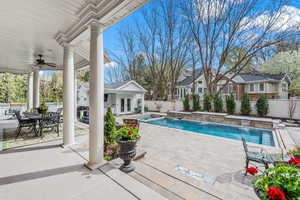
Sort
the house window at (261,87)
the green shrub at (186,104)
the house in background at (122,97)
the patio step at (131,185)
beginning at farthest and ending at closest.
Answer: the house window at (261,87), the green shrub at (186,104), the house in background at (122,97), the patio step at (131,185)

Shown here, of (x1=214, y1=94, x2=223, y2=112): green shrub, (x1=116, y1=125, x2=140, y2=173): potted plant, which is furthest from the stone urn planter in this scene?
(x1=214, y1=94, x2=223, y2=112): green shrub

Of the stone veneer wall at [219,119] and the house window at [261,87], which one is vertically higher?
the house window at [261,87]

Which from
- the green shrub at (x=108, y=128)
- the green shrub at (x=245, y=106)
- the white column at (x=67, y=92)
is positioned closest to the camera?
the green shrub at (x=108, y=128)

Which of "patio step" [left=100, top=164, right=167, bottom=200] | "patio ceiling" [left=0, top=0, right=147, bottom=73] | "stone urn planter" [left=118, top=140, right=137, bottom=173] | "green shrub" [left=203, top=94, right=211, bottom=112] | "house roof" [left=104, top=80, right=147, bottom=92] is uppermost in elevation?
"patio ceiling" [left=0, top=0, right=147, bottom=73]

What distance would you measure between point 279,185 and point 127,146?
8.19 ft

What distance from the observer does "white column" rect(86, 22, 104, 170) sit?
3.12 metres

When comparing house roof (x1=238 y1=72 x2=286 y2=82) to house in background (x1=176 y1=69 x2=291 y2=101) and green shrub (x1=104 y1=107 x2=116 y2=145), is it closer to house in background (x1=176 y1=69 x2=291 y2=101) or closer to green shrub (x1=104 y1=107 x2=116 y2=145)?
house in background (x1=176 y1=69 x2=291 y2=101)

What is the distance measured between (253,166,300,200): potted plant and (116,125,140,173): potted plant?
2271 mm

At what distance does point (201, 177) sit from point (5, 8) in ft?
18.8

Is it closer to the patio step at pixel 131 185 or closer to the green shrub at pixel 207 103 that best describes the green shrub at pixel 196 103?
the green shrub at pixel 207 103

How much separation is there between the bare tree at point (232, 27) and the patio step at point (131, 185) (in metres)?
14.6

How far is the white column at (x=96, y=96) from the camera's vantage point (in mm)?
3117

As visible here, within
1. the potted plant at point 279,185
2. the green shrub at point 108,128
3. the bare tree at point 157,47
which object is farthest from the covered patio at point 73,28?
the bare tree at point 157,47

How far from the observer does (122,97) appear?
15.5 m
